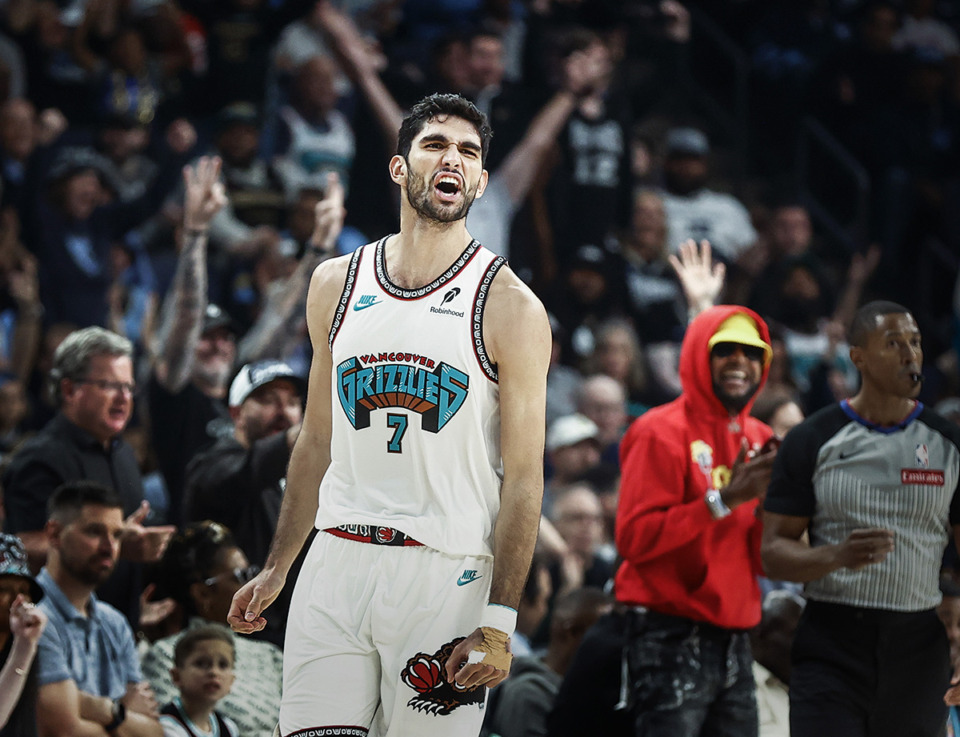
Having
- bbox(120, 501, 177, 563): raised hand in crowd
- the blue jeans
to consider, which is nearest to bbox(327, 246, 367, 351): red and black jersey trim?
the blue jeans

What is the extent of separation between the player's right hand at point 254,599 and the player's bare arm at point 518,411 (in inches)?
23.3

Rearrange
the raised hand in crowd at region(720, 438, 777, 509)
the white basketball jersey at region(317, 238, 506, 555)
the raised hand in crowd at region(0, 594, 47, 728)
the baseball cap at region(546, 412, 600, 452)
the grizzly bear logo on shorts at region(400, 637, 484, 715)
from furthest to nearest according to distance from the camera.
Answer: the baseball cap at region(546, 412, 600, 452)
the raised hand in crowd at region(720, 438, 777, 509)
the raised hand in crowd at region(0, 594, 47, 728)
the white basketball jersey at region(317, 238, 506, 555)
the grizzly bear logo on shorts at region(400, 637, 484, 715)

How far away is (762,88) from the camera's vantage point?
457 inches

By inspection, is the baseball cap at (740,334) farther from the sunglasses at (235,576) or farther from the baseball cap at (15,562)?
the baseball cap at (15,562)

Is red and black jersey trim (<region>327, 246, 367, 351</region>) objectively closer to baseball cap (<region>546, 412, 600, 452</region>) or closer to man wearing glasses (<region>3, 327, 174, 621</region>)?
man wearing glasses (<region>3, 327, 174, 621</region>)

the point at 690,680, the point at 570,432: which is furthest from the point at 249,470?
the point at 570,432

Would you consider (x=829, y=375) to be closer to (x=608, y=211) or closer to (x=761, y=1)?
(x=608, y=211)

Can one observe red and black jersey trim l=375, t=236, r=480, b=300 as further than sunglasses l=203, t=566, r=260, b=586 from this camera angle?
No

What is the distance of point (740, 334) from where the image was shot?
4750 millimetres

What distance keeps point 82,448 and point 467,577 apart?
2595 mm

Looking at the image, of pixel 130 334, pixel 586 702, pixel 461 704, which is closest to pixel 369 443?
pixel 461 704

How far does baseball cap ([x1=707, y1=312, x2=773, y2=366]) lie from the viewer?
186 inches

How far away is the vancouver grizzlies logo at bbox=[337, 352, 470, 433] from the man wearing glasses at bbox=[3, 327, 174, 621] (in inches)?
80.0

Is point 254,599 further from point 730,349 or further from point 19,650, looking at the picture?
point 730,349
